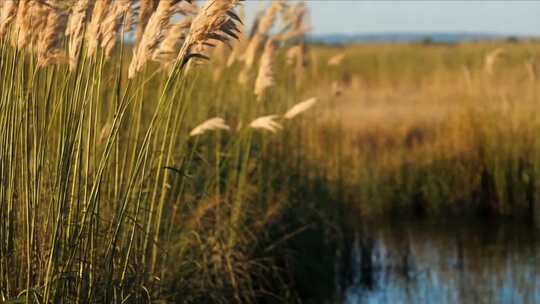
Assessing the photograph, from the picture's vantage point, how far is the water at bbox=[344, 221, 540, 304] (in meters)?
7.95

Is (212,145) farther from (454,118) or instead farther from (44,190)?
(454,118)

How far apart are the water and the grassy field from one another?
0.32 metres

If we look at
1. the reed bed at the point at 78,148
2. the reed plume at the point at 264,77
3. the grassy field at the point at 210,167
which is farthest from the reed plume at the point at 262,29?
the reed bed at the point at 78,148

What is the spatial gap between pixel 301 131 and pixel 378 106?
34.1 feet

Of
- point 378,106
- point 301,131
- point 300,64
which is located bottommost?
point 378,106

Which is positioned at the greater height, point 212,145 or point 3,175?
point 3,175

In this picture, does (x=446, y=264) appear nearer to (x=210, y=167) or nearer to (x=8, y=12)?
(x=210, y=167)

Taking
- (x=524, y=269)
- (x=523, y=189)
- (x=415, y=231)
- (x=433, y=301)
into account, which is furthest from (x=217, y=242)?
(x=523, y=189)

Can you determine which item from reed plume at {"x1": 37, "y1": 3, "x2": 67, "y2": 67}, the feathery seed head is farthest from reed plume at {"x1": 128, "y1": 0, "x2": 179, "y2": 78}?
reed plume at {"x1": 37, "y1": 3, "x2": 67, "y2": 67}

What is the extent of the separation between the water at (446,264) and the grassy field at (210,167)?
1.06 feet

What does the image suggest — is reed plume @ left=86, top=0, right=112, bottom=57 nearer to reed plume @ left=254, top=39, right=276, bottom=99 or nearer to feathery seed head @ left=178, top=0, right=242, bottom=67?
feathery seed head @ left=178, top=0, right=242, bottom=67

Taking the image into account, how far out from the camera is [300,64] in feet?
27.8

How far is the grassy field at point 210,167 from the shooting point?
14.0 feet

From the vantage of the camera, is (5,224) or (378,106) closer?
(5,224)
